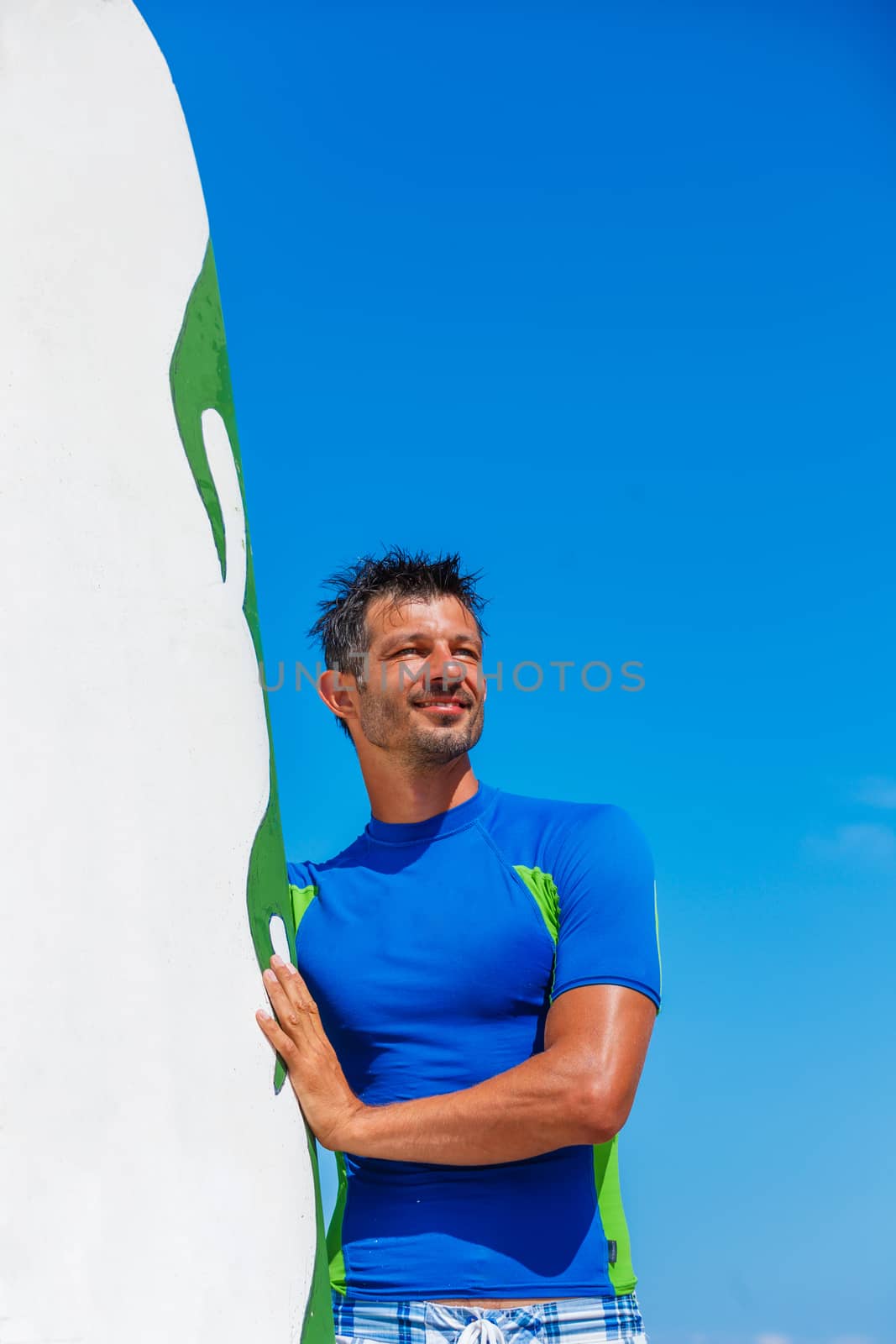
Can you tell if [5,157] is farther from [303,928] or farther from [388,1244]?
[388,1244]

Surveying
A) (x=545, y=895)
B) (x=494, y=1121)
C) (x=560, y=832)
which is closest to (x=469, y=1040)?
(x=494, y=1121)

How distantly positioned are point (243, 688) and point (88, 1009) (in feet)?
2.73

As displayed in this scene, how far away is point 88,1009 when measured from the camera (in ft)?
7.03

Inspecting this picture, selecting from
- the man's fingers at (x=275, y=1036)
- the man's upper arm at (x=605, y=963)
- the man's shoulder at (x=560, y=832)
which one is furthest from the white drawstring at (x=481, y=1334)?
the man's shoulder at (x=560, y=832)

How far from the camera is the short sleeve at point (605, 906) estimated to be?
267 centimetres

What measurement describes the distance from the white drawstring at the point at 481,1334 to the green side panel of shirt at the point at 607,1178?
292mm

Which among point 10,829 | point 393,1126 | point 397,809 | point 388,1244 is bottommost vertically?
point 388,1244

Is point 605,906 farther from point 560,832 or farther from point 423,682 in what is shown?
A: point 423,682

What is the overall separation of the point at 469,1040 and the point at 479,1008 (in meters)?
0.07

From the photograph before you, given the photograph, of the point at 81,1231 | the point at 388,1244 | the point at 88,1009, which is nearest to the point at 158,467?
the point at 88,1009

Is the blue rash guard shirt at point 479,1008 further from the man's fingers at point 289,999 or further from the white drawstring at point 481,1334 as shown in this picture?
the man's fingers at point 289,999

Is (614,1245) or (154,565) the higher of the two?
(154,565)

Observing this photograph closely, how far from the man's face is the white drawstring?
131 centimetres

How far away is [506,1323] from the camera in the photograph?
8.32 feet
